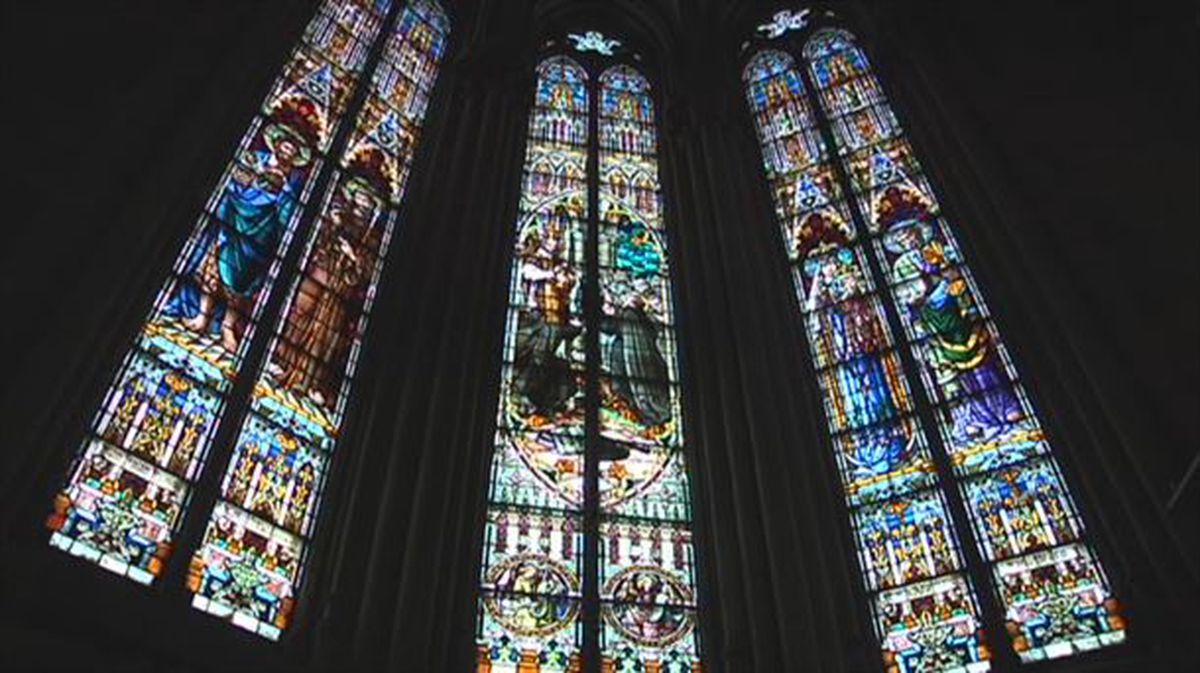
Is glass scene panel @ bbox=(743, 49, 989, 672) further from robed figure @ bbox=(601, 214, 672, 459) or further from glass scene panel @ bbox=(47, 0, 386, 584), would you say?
glass scene panel @ bbox=(47, 0, 386, 584)

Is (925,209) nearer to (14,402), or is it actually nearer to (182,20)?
(182,20)

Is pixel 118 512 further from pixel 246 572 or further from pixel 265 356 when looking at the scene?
pixel 265 356

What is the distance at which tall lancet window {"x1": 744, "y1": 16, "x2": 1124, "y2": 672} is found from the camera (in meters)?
8.53

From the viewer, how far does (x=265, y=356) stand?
901 cm

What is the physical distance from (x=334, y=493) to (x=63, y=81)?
11.5ft

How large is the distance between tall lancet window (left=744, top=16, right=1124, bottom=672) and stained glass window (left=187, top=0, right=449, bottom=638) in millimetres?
4034

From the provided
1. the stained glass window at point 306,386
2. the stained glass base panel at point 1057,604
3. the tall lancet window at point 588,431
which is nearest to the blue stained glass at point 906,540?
the stained glass base panel at point 1057,604

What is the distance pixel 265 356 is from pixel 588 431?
2747mm

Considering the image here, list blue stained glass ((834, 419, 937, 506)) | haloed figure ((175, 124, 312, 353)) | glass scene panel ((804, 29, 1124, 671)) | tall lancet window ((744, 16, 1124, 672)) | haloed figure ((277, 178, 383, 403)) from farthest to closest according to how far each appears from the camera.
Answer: blue stained glass ((834, 419, 937, 506)) < haloed figure ((277, 178, 383, 403)) < haloed figure ((175, 124, 312, 353)) < tall lancet window ((744, 16, 1124, 672)) < glass scene panel ((804, 29, 1124, 671))

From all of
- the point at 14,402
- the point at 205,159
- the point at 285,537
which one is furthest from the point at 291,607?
the point at 205,159

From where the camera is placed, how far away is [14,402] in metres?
6.98

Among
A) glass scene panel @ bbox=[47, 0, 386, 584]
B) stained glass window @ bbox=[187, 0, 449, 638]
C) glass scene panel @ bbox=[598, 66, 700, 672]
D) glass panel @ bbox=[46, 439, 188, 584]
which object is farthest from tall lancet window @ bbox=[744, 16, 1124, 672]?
glass panel @ bbox=[46, 439, 188, 584]

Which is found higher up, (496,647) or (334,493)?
(334,493)

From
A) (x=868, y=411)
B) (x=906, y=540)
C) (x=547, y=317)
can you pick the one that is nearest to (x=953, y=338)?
(x=868, y=411)
